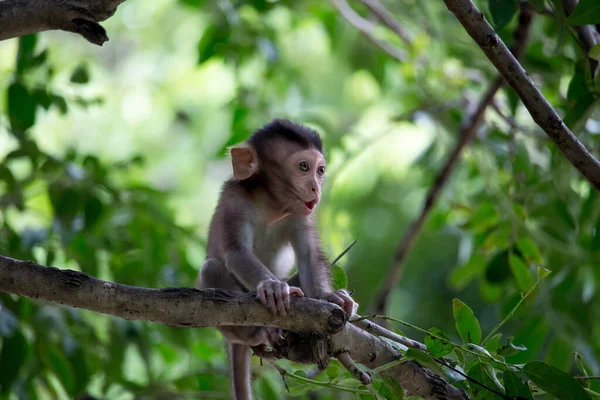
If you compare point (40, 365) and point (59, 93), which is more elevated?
point (59, 93)

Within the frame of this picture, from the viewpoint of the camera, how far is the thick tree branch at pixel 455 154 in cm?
473

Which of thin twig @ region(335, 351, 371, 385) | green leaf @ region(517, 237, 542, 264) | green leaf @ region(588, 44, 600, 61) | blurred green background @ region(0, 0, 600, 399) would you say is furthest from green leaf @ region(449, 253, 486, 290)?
thin twig @ region(335, 351, 371, 385)

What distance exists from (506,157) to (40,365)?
3205 mm

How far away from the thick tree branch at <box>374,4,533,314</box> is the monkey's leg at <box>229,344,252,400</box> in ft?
5.85

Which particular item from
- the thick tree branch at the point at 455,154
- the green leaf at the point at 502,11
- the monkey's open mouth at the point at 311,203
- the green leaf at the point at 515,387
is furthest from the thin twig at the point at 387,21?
the green leaf at the point at 515,387

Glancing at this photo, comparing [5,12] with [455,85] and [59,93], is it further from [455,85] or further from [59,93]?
[455,85]

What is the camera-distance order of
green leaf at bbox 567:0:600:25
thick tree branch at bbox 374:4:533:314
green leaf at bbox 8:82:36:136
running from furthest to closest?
1. thick tree branch at bbox 374:4:533:314
2. green leaf at bbox 8:82:36:136
3. green leaf at bbox 567:0:600:25

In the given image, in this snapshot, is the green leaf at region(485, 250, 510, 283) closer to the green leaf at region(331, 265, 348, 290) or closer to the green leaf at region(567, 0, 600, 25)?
the green leaf at region(331, 265, 348, 290)

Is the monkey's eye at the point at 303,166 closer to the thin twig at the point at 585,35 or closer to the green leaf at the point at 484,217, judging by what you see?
the green leaf at the point at 484,217

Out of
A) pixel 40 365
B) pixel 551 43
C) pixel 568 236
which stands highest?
pixel 551 43

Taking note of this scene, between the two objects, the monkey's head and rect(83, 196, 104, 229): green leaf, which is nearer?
the monkey's head

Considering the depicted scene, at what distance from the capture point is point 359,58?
694 centimetres

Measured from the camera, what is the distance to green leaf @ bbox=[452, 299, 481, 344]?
2766mm

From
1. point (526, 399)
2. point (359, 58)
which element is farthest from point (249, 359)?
point (359, 58)
